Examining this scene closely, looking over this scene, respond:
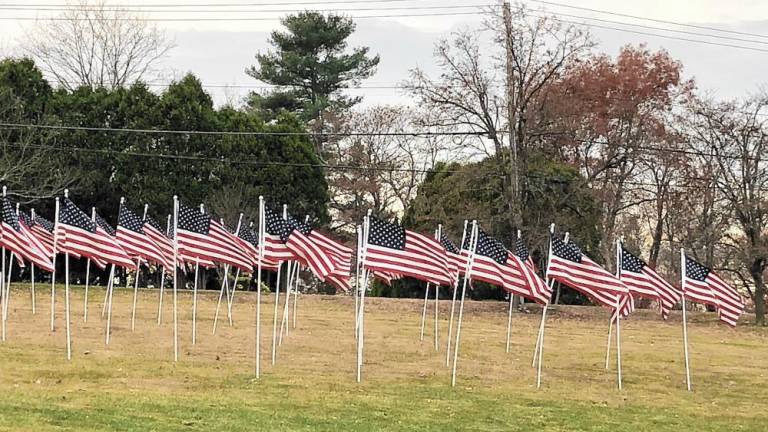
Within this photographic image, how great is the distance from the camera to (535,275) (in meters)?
17.7

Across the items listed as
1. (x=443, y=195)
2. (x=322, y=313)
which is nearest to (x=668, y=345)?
(x=322, y=313)

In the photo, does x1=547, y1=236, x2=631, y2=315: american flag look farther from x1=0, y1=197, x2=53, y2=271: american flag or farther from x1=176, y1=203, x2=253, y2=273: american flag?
x1=0, y1=197, x2=53, y2=271: american flag

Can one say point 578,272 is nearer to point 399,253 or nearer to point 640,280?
point 640,280

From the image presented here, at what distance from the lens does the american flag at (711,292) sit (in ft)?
58.7

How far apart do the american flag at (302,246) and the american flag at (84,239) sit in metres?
3.05

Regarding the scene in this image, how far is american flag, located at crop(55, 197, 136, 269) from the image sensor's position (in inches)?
710

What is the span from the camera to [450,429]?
42.2ft

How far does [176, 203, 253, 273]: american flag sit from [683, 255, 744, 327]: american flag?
863cm

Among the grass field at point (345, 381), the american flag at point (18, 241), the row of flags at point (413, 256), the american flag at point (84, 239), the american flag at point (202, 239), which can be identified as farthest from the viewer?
the american flag at point (18, 241)

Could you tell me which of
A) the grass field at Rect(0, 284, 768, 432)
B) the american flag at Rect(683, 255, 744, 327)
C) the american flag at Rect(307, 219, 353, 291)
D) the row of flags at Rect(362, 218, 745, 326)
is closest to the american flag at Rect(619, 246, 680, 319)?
the row of flags at Rect(362, 218, 745, 326)

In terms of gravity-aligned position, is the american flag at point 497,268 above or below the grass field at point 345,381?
above

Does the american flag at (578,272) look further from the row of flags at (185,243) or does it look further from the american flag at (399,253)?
the row of flags at (185,243)

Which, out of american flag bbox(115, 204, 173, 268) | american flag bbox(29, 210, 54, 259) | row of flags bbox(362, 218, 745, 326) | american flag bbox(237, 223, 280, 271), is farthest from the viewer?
american flag bbox(29, 210, 54, 259)

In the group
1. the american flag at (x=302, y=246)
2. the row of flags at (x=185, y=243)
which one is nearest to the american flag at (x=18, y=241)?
the row of flags at (x=185, y=243)
